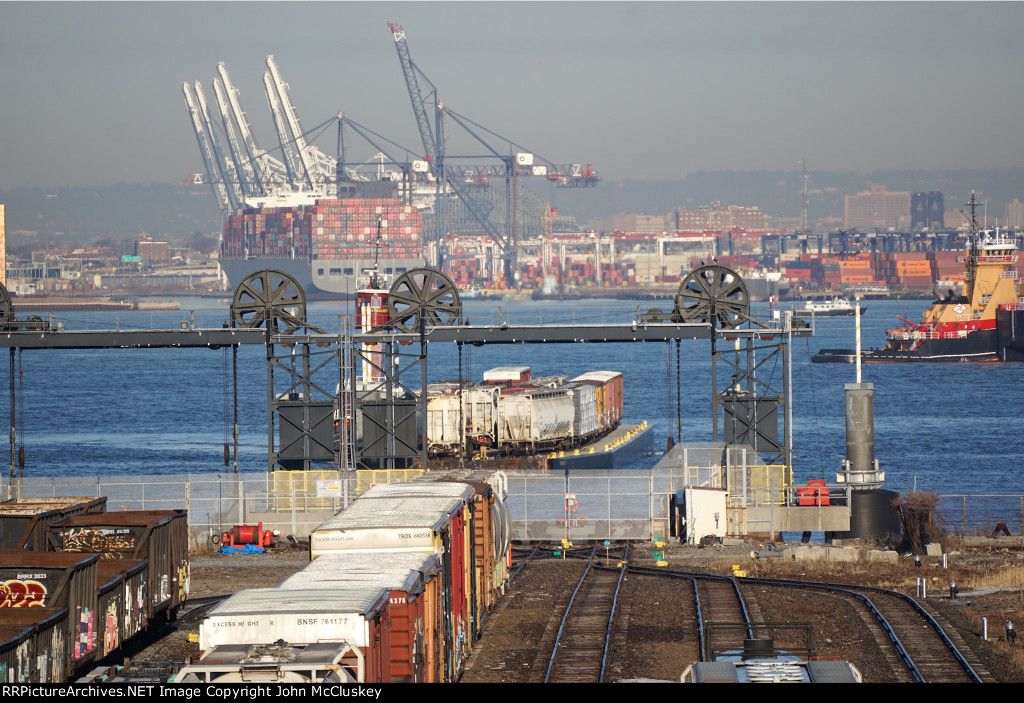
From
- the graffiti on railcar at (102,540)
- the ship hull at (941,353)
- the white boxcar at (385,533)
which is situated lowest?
the ship hull at (941,353)

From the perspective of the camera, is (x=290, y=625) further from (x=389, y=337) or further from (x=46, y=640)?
(x=389, y=337)

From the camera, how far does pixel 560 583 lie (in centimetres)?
2989

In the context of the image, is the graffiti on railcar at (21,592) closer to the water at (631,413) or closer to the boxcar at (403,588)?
the boxcar at (403,588)

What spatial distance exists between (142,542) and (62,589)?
4314mm

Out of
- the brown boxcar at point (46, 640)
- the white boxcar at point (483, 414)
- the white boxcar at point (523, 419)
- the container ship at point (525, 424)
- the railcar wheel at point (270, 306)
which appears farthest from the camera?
the white boxcar at point (523, 419)

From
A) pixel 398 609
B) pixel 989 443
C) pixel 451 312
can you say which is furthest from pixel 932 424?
pixel 398 609

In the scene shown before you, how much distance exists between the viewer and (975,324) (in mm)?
143875

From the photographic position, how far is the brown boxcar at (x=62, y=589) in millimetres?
18625

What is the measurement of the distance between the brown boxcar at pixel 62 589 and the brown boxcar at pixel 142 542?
3095 millimetres

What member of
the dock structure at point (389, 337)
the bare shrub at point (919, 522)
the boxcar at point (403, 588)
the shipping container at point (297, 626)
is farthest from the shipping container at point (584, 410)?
the shipping container at point (297, 626)

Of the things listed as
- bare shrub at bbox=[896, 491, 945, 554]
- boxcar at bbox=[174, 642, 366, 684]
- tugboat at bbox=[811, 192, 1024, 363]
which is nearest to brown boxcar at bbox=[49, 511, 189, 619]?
boxcar at bbox=[174, 642, 366, 684]

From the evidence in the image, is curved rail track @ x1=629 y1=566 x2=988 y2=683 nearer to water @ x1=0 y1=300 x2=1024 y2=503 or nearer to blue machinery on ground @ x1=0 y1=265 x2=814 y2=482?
blue machinery on ground @ x1=0 y1=265 x2=814 y2=482

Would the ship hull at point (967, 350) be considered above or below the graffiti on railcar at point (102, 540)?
below

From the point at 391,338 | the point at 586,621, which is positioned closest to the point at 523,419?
the point at 391,338
